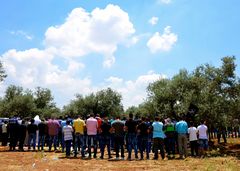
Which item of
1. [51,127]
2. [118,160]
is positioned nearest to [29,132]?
[51,127]

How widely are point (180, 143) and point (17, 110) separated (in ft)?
181

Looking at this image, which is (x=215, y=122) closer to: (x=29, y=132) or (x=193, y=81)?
(x=193, y=81)

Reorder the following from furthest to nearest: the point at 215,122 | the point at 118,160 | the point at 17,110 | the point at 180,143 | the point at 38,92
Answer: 1. the point at 38,92
2. the point at 17,110
3. the point at 215,122
4. the point at 180,143
5. the point at 118,160

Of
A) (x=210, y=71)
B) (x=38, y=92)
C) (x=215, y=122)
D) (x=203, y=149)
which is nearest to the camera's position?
(x=203, y=149)

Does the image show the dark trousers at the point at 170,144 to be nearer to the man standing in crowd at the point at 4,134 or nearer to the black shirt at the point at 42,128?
the black shirt at the point at 42,128

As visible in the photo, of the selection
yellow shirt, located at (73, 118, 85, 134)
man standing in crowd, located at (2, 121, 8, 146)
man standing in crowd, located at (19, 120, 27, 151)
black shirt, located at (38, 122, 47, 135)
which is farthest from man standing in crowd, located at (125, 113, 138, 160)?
man standing in crowd, located at (2, 121, 8, 146)

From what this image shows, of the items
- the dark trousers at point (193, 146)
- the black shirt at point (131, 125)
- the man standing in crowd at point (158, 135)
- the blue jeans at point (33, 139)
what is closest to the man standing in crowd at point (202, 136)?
the dark trousers at point (193, 146)

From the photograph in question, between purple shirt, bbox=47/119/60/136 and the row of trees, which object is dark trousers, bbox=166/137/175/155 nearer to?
purple shirt, bbox=47/119/60/136

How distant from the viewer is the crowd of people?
20984 mm

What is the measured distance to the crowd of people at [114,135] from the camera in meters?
21.0

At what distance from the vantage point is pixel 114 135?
67.7ft

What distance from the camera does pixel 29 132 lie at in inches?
995

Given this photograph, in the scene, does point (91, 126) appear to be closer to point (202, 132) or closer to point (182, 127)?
point (182, 127)

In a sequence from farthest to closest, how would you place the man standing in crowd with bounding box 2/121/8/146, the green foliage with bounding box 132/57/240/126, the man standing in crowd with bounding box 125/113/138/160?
the green foliage with bounding box 132/57/240/126, the man standing in crowd with bounding box 2/121/8/146, the man standing in crowd with bounding box 125/113/138/160
